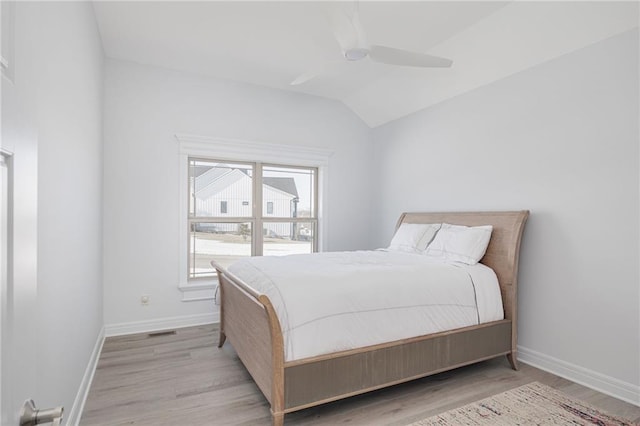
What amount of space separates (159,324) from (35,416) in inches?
137

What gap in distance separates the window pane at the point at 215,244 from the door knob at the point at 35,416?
3545 millimetres

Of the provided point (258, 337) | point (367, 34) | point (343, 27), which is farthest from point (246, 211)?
point (343, 27)

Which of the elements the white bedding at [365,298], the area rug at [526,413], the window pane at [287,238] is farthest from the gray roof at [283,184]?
the area rug at [526,413]

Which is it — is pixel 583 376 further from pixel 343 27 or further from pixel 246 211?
pixel 246 211

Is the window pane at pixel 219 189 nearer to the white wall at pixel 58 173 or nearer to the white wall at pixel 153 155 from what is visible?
the white wall at pixel 153 155

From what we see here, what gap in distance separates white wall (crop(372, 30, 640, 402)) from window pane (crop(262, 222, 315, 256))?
6.72 feet

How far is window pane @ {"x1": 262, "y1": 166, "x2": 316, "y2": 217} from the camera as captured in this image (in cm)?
449

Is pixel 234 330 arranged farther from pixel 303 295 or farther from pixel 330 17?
pixel 330 17

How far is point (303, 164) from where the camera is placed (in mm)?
4574

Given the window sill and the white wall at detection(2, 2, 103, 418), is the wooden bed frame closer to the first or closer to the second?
the window sill

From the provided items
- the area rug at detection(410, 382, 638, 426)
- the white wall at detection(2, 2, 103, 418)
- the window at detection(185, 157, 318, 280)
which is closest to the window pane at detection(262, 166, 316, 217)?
the window at detection(185, 157, 318, 280)

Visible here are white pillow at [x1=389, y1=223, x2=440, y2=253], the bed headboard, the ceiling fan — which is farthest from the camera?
white pillow at [x1=389, y1=223, x2=440, y2=253]

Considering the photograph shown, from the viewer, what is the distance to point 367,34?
3.07 metres

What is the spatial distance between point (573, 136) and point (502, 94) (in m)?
0.79
